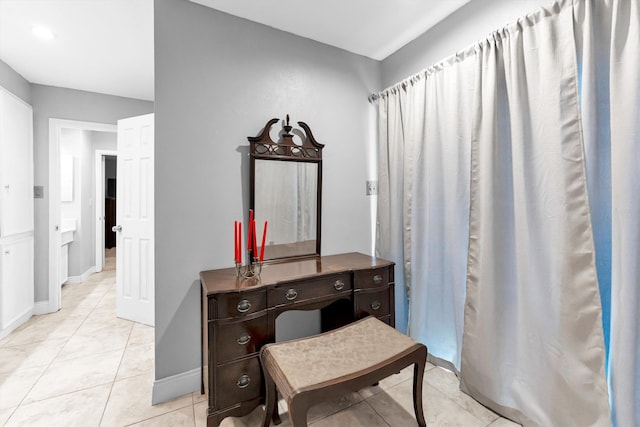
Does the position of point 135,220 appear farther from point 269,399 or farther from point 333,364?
point 333,364

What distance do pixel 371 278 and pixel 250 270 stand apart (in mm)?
849

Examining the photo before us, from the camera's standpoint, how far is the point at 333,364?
4.45ft

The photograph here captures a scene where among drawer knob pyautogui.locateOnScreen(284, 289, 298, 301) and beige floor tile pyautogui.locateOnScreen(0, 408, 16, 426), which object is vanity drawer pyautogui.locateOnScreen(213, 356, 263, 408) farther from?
beige floor tile pyautogui.locateOnScreen(0, 408, 16, 426)

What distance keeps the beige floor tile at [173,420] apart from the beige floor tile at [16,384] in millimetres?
883

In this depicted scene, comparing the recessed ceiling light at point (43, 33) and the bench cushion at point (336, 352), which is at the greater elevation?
the recessed ceiling light at point (43, 33)

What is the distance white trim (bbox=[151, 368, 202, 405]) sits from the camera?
1.74 m

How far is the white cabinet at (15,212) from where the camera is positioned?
2.55 meters

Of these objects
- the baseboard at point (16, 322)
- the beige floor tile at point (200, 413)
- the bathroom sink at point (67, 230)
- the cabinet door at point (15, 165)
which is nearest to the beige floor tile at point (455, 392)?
the beige floor tile at point (200, 413)

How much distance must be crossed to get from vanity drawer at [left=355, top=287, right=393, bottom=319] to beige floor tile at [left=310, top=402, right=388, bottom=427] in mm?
540

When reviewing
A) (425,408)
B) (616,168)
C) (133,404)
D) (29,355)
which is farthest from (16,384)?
(616,168)

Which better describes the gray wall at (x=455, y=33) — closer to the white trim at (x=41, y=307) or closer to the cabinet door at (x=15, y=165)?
the cabinet door at (x=15, y=165)

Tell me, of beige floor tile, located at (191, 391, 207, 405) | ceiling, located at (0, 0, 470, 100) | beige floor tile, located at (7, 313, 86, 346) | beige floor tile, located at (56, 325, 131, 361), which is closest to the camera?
beige floor tile, located at (191, 391, 207, 405)

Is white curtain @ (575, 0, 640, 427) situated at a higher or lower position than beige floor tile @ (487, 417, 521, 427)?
higher

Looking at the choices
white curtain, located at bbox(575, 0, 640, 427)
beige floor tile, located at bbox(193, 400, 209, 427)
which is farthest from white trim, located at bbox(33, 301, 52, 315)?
white curtain, located at bbox(575, 0, 640, 427)
